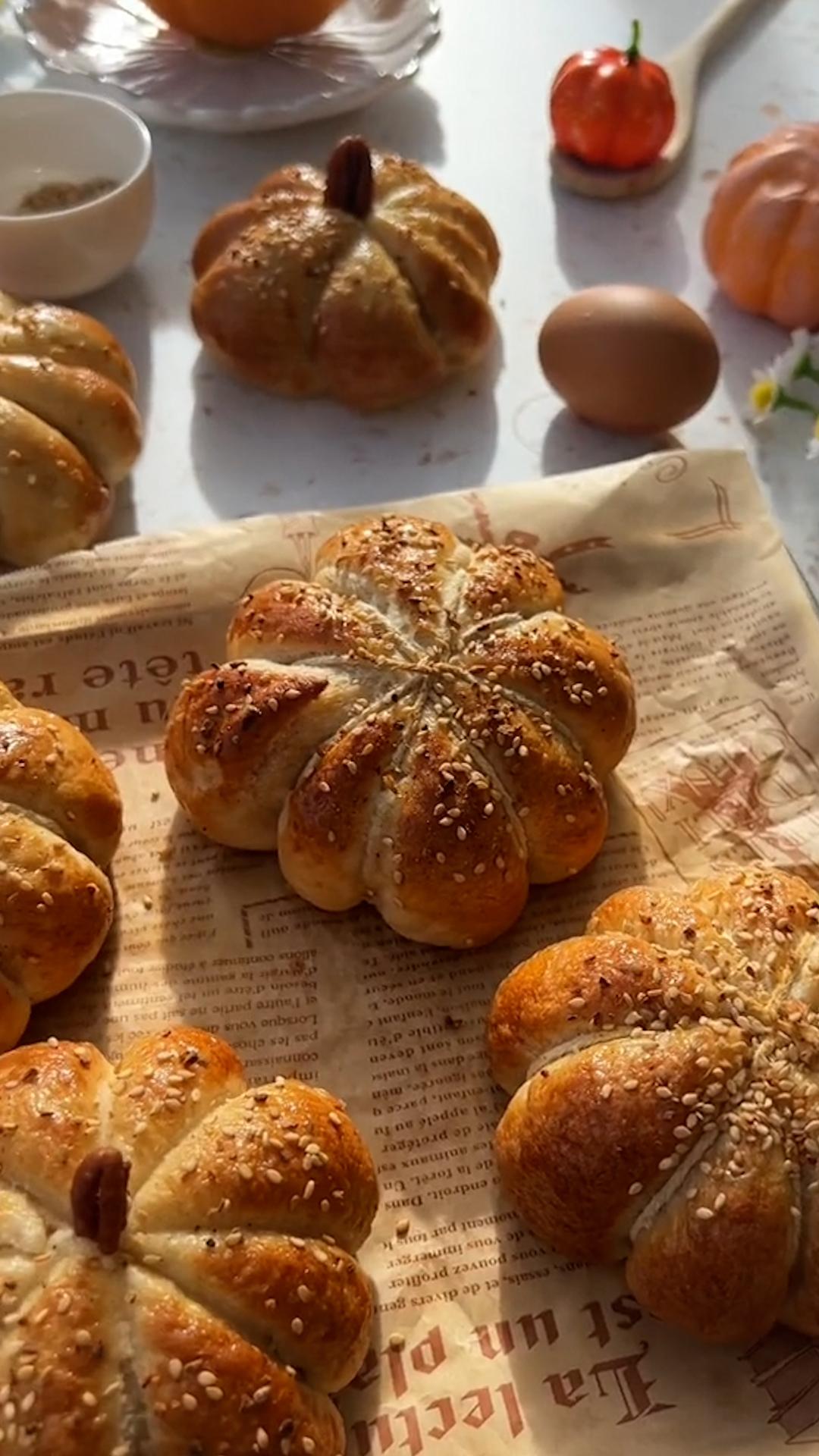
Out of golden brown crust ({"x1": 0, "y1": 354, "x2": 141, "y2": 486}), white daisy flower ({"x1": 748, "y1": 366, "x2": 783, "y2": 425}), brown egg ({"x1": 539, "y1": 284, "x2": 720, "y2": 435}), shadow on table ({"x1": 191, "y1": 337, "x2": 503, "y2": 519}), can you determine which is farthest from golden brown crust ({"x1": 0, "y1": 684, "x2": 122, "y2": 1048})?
white daisy flower ({"x1": 748, "y1": 366, "x2": 783, "y2": 425})

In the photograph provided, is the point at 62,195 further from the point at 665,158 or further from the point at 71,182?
the point at 665,158

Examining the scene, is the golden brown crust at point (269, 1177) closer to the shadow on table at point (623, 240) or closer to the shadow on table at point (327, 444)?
the shadow on table at point (327, 444)

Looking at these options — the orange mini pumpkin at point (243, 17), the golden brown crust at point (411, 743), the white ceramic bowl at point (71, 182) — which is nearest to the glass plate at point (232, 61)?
the orange mini pumpkin at point (243, 17)

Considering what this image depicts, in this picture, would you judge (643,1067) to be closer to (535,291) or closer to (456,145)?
(535,291)

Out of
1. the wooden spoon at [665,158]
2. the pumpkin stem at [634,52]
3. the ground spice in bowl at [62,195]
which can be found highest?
the pumpkin stem at [634,52]

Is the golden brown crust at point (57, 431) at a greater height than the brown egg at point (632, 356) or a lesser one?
lesser

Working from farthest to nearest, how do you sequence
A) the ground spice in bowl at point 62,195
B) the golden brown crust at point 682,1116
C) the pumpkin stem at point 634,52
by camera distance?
the pumpkin stem at point 634,52 < the ground spice in bowl at point 62,195 < the golden brown crust at point 682,1116

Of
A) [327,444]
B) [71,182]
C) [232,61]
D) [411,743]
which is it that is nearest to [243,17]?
[232,61]
